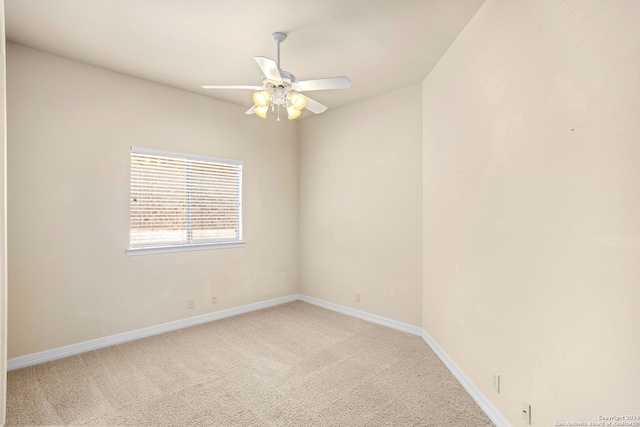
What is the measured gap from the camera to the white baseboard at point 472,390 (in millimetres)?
1986

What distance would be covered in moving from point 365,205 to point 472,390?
2.31 m

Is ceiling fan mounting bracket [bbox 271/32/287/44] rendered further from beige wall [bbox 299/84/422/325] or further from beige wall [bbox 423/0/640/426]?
beige wall [bbox 299/84/422/325]

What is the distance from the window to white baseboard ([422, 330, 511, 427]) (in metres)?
2.76

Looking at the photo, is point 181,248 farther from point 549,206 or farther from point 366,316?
point 549,206

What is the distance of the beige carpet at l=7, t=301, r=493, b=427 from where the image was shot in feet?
6.85

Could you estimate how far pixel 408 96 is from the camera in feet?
11.7

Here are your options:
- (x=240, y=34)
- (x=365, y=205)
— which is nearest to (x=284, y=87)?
(x=240, y=34)

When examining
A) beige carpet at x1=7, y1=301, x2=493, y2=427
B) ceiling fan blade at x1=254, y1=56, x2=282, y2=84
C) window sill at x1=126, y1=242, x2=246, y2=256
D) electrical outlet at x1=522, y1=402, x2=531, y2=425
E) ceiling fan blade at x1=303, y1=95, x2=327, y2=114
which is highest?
ceiling fan blade at x1=254, y1=56, x2=282, y2=84

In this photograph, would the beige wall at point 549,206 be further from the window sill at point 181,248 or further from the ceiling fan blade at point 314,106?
the window sill at point 181,248

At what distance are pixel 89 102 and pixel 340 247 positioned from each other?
329 cm

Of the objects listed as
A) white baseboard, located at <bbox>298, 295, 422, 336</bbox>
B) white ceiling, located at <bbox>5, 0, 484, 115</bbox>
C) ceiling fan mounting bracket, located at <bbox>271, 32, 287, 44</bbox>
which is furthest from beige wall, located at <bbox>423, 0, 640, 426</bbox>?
ceiling fan mounting bracket, located at <bbox>271, 32, 287, 44</bbox>

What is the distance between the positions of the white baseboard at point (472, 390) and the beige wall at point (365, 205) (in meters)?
0.61

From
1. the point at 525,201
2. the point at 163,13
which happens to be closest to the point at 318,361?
the point at 525,201

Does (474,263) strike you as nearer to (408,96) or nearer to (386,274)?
(386,274)
